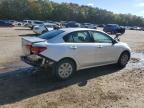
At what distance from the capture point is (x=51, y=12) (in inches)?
3986

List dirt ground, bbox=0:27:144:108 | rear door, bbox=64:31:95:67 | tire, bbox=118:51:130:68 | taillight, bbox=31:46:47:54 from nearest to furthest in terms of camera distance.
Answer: dirt ground, bbox=0:27:144:108 → taillight, bbox=31:46:47:54 → rear door, bbox=64:31:95:67 → tire, bbox=118:51:130:68

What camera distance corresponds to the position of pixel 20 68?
10094 millimetres

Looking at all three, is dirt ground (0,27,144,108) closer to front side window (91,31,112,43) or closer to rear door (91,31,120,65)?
rear door (91,31,120,65)

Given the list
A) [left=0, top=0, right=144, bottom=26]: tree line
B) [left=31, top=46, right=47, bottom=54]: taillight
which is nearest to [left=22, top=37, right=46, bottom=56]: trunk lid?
[left=31, top=46, right=47, bottom=54]: taillight

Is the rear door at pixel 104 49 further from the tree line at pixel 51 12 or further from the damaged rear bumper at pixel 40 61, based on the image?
the tree line at pixel 51 12

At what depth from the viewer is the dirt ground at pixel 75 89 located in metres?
6.47

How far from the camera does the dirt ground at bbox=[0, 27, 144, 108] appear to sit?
6.47 m

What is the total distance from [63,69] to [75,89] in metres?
0.98

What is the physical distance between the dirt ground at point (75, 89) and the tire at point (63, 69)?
0.65ft

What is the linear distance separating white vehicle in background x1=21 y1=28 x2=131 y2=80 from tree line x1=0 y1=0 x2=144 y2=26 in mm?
80422

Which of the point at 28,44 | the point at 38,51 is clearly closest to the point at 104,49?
the point at 38,51

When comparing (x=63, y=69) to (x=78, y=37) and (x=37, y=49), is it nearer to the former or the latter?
(x=37, y=49)

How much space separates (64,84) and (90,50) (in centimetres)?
163

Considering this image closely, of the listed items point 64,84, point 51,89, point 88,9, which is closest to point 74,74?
point 64,84
